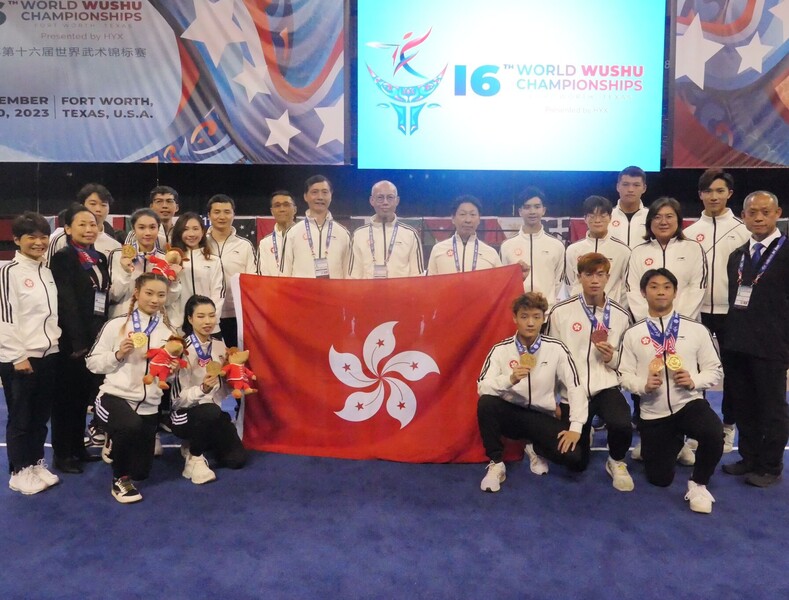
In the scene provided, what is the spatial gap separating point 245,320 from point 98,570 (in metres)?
1.78

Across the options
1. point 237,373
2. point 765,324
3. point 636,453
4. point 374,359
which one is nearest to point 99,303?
point 237,373

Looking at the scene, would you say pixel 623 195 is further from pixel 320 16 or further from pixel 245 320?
pixel 320 16

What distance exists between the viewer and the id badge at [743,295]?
347cm

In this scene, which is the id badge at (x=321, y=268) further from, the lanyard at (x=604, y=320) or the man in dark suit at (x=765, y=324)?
the man in dark suit at (x=765, y=324)

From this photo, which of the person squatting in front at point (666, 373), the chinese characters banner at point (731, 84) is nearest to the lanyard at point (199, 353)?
the person squatting in front at point (666, 373)

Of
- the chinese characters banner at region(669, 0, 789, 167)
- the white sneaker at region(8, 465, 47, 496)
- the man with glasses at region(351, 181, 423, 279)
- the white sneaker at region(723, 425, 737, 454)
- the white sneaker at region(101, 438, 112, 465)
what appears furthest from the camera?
the chinese characters banner at region(669, 0, 789, 167)

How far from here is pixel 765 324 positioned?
3.42 metres

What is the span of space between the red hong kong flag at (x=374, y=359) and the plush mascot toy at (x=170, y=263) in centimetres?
42

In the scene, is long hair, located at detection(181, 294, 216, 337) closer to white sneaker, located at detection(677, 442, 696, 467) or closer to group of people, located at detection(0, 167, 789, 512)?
group of people, located at detection(0, 167, 789, 512)

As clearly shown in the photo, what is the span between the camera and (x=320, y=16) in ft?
23.7

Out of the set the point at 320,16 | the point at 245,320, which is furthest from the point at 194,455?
the point at 320,16

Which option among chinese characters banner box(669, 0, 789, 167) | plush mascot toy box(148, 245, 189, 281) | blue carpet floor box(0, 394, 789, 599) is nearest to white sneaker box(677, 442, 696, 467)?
blue carpet floor box(0, 394, 789, 599)

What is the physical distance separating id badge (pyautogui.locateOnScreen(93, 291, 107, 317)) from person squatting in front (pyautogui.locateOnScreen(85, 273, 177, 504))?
9.8 inches

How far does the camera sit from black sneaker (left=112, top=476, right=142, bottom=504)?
3.17 metres
